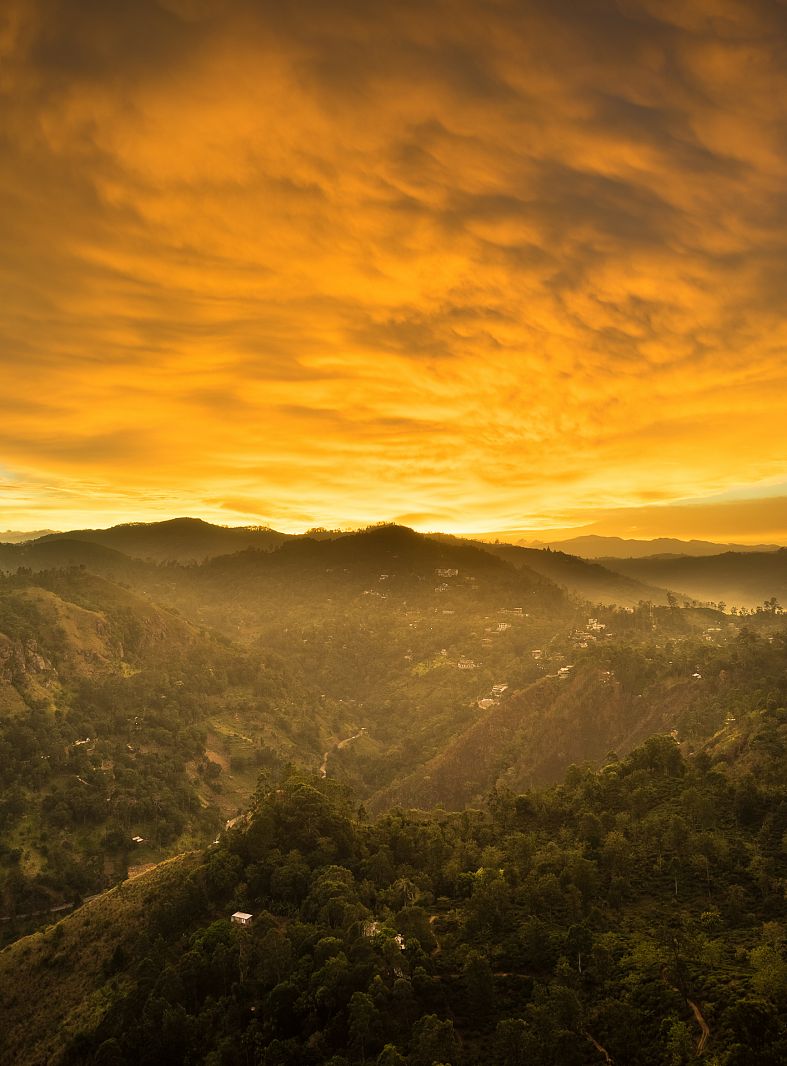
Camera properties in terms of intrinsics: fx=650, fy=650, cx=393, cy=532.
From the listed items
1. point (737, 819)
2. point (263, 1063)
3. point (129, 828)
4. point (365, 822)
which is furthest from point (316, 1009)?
point (129, 828)

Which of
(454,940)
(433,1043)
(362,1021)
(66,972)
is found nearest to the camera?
(433,1043)

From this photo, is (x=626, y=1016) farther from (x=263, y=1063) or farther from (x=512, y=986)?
(x=263, y=1063)

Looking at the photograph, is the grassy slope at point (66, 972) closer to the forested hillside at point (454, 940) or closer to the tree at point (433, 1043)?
the forested hillside at point (454, 940)

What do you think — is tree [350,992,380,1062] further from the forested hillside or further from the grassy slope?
the grassy slope

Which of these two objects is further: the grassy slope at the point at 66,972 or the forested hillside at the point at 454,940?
the grassy slope at the point at 66,972

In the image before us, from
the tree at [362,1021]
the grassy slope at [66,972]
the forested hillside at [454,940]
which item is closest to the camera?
the forested hillside at [454,940]

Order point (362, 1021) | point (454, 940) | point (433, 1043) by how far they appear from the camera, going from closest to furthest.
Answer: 1. point (433, 1043)
2. point (362, 1021)
3. point (454, 940)

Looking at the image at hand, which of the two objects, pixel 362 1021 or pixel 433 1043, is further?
pixel 362 1021

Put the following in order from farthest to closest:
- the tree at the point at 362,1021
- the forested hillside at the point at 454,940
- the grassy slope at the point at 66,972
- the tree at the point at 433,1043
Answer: the grassy slope at the point at 66,972 < the tree at the point at 362,1021 < the forested hillside at the point at 454,940 < the tree at the point at 433,1043

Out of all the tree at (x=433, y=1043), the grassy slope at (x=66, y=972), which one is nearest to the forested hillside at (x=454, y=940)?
the tree at (x=433, y=1043)

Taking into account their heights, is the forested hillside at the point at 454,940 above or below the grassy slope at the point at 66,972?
above

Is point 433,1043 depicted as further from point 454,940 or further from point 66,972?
point 66,972

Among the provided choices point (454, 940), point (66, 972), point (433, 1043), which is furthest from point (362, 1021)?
point (66, 972)
